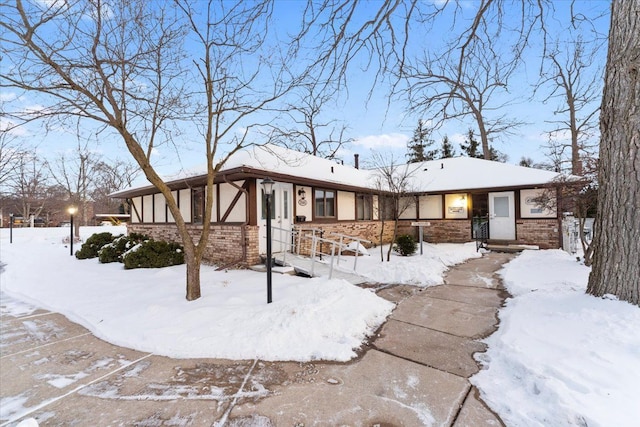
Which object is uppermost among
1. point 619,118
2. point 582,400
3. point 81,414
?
point 619,118

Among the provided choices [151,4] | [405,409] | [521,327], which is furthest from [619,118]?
[151,4]

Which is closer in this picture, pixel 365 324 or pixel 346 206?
pixel 365 324

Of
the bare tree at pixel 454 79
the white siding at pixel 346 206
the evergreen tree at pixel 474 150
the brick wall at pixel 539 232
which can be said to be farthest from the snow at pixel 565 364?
the evergreen tree at pixel 474 150

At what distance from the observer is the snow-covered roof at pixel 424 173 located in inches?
374

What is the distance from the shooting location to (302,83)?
5.27m

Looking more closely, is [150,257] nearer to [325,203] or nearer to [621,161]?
[325,203]

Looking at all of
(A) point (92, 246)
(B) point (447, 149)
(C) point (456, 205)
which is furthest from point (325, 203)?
(B) point (447, 149)

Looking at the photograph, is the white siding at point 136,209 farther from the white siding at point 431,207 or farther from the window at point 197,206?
the white siding at point 431,207

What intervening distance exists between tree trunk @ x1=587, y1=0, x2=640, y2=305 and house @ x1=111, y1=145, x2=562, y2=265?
5.77 metres

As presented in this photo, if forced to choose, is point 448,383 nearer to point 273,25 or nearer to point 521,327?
point 521,327

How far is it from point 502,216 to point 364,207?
622cm

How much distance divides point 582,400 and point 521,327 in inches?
62.1

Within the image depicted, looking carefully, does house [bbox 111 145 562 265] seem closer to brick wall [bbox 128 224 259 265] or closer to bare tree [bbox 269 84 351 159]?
brick wall [bbox 128 224 259 265]

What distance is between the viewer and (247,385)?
278 centimetres
